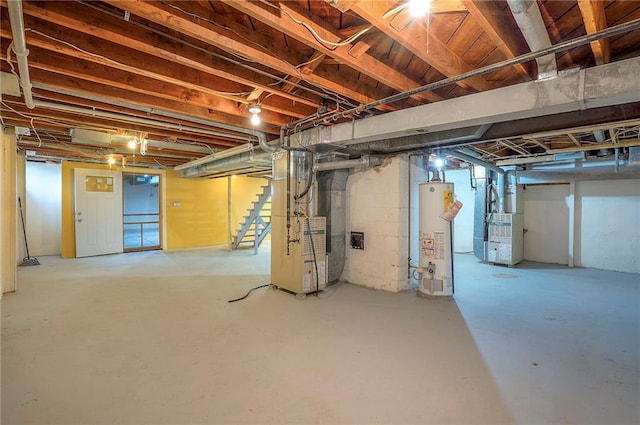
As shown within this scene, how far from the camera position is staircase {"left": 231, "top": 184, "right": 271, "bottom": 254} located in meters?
7.34

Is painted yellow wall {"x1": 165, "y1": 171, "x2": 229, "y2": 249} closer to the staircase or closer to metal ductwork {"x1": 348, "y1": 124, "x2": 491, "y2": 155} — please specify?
the staircase

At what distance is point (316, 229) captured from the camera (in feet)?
13.9

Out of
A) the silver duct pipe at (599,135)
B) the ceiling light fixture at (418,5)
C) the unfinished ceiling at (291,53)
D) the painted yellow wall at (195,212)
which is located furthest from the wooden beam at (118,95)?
the painted yellow wall at (195,212)

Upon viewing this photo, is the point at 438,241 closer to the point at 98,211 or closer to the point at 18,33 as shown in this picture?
the point at 18,33

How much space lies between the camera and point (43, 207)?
7.23 meters

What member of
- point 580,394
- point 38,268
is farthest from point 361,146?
point 38,268

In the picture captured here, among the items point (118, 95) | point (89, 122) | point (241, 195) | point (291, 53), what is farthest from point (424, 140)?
point (241, 195)

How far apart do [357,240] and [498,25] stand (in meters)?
3.32

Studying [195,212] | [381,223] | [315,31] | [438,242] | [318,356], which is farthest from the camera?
[195,212]

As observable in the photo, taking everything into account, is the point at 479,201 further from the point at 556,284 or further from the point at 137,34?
the point at 137,34

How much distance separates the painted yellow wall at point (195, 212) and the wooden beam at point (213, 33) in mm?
7010

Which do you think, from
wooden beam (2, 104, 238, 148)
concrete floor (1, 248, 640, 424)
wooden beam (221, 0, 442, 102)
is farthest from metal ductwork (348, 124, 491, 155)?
wooden beam (2, 104, 238, 148)

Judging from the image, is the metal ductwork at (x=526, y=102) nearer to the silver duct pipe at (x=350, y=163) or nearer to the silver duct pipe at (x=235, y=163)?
the silver duct pipe at (x=350, y=163)

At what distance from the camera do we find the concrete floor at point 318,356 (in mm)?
1858
